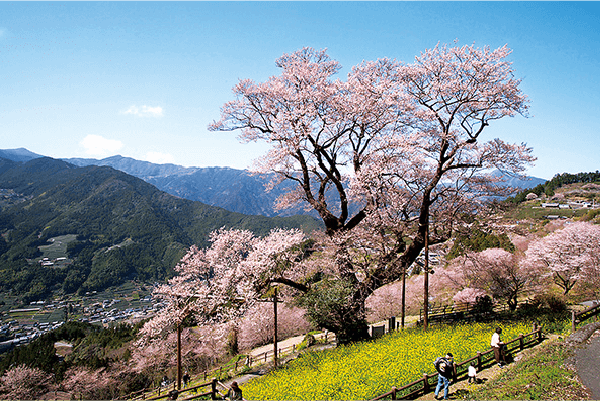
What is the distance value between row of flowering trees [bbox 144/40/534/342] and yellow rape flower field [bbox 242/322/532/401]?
231 centimetres

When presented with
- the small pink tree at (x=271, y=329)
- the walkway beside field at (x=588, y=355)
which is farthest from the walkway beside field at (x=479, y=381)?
the small pink tree at (x=271, y=329)

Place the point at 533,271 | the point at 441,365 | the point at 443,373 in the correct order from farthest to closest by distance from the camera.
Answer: the point at 533,271 → the point at 441,365 → the point at 443,373

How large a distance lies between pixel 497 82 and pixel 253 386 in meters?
19.2

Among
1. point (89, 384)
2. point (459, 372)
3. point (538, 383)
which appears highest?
point (538, 383)

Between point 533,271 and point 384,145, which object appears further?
point 533,271

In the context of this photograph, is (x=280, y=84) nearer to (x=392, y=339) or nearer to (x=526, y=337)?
(x=392, y=339)

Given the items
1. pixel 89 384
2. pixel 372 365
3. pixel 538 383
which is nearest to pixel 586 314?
pixel 538 383

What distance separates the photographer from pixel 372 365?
1315 centimetres

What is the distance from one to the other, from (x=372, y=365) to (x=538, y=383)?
18.9 ft

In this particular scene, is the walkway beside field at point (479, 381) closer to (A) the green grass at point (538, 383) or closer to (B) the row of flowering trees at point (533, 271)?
(A) the green grass at point (538, 383)

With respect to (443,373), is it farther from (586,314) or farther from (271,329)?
(271,329)

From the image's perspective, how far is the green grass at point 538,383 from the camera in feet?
28.9

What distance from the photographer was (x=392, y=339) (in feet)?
55.0

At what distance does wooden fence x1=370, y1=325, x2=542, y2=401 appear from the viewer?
10211 millimetres
